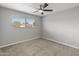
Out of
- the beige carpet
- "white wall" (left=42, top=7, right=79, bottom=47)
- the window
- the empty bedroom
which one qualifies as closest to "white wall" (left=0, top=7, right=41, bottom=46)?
the empty bedroom

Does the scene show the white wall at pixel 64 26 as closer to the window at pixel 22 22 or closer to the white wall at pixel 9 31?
the window at pixel 22 22

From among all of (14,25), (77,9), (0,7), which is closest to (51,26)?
(77,9)

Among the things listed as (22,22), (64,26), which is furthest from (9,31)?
(64,26)

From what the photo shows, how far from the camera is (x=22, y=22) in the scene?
3.46 metres

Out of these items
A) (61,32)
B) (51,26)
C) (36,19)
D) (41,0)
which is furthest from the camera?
(36,19)

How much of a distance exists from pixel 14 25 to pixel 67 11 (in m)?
2.67

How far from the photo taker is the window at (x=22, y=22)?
312cm

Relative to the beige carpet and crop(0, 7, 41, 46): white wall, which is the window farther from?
the beige carpet

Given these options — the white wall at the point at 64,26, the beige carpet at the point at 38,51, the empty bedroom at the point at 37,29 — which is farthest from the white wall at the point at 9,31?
the white wall at the point at 64,26

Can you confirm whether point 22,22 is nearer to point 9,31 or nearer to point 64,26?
point 9,31

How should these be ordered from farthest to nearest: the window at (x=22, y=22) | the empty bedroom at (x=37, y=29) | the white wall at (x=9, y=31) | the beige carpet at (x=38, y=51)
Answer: the window at (x=22, y=22) < the white wall at (x=9, y=31) < the empty bedroom at (x=37, y=29) < the beige carpet at (x=38, y=51)

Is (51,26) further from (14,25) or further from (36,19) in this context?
(14,25)

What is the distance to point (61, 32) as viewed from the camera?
3398 millimetres

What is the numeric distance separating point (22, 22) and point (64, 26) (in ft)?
7.28
